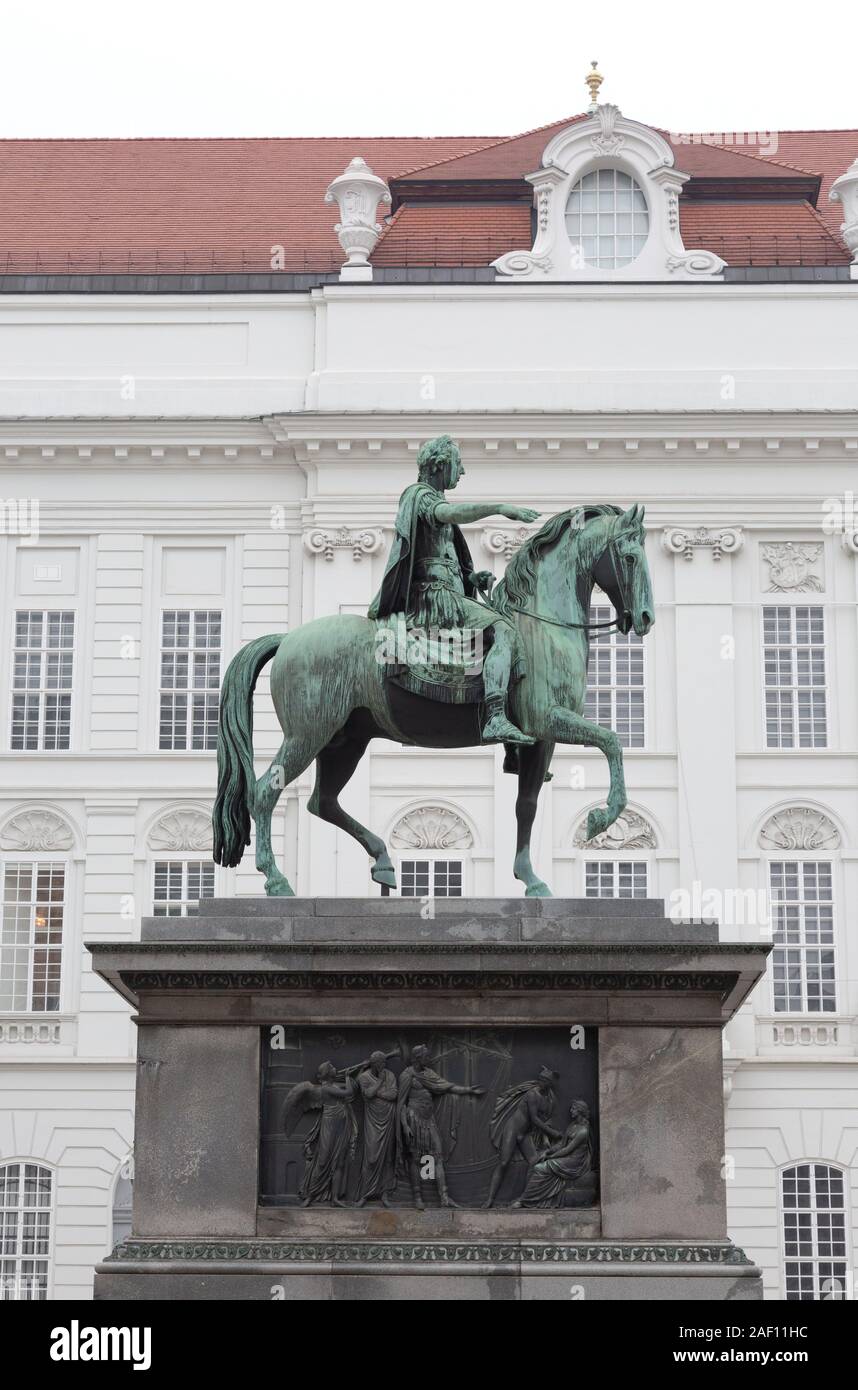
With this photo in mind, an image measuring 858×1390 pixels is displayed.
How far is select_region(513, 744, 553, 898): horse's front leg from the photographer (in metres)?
13.6

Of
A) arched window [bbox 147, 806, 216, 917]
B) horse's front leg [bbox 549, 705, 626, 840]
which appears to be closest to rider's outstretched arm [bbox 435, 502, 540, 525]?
horse's front leg [bbox 549, 705, 626, 840]

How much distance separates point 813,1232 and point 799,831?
17.4 ft

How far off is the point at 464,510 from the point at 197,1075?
3688 millimetres

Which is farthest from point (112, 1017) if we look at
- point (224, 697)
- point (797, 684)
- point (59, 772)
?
point (224, 697)

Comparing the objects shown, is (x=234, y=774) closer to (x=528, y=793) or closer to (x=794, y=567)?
(x=528, y=793)

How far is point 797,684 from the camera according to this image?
31391 millimetres

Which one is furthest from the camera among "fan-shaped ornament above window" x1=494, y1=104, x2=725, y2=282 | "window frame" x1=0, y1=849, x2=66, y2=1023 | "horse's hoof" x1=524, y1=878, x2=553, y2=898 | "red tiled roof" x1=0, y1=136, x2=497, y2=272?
"red tiled roof" x1=0, y1=136, x2=497, y2=272

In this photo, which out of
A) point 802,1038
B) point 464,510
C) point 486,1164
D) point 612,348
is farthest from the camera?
Result: point 612,348

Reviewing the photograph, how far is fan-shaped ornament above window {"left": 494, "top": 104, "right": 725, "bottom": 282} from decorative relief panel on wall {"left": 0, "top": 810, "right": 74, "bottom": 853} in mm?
10031

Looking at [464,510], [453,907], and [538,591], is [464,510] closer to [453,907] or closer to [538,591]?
[538,591]

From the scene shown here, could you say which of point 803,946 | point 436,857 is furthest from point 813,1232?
point 436,857

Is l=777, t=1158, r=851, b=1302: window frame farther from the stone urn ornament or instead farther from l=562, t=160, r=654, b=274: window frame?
the stone urn ornament

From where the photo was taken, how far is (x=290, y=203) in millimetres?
36844

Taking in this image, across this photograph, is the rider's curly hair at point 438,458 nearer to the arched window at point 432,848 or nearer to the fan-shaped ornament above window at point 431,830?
the arched window at point 432,848
